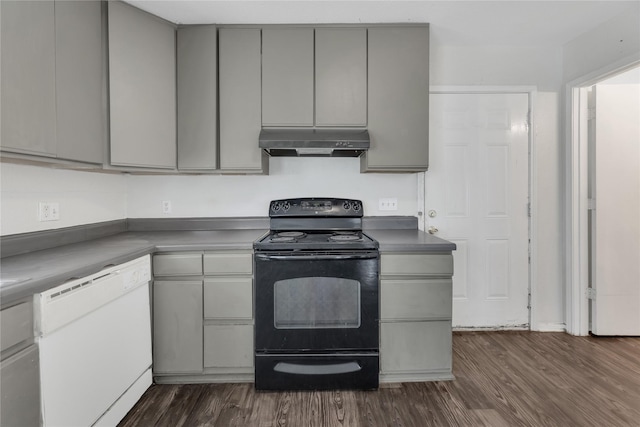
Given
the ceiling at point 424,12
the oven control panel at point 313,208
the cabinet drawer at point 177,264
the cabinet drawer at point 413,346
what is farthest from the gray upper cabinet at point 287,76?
the cabinet drawer at point 413,346

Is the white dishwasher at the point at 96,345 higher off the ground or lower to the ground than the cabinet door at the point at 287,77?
lower

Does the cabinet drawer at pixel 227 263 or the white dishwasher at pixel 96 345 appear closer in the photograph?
the white dishwasher at pixel 96 345

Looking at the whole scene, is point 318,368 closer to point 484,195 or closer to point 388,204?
point 388,204

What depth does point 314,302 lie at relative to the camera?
2025 mm

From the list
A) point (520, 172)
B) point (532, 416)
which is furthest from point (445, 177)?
point (532, 416)

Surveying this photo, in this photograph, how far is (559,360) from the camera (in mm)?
2355

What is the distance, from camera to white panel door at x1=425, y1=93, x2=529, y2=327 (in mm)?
2830

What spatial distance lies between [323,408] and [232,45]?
7.98 feet

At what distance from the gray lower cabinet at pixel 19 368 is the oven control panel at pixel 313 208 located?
5.48 ft

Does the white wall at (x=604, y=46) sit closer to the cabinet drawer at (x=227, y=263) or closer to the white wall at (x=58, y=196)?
the cabinet drawer at (x=227, y=263)

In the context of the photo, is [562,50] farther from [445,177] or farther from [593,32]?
[445,177]

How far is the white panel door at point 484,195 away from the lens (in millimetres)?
2830

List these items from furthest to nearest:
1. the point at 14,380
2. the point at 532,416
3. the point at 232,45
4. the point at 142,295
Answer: the point at 232,45, the point at 142,295, the point at 532,416, the point at 14,380

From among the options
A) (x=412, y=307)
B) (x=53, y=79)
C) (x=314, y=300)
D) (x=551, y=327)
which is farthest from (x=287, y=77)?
(x=551, y=327)
